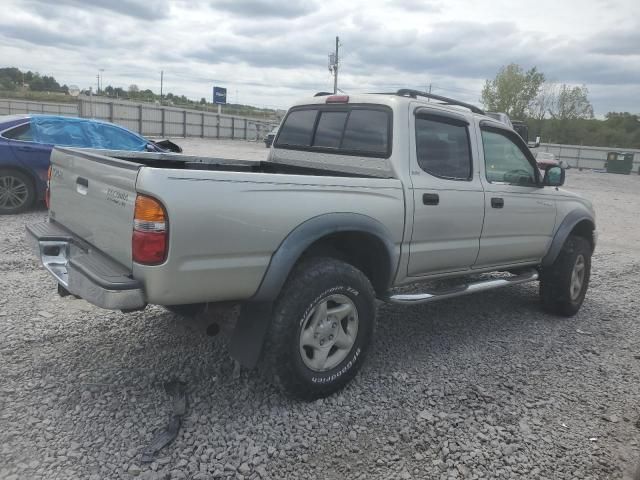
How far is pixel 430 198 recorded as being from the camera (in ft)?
12.9

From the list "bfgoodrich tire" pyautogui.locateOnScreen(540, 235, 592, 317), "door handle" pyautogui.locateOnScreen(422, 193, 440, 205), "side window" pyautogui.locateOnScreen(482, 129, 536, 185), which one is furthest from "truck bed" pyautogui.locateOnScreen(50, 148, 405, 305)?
"bfgoodrich tire" pyautogui.locateOnScreen(540, 235, 592, 317)

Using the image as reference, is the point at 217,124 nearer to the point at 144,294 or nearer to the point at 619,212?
the point at 619,212

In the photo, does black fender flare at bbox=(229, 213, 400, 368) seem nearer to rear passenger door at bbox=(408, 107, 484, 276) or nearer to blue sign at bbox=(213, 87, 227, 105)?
rear passenger door at bbox=(408, 107, 484, 276)

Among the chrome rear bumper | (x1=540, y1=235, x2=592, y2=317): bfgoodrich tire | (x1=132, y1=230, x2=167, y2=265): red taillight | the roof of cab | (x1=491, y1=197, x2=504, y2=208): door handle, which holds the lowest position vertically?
(x1=540, y1=235, x2=592, y2=317): bfgoodrich tire

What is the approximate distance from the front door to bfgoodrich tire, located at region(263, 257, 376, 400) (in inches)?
61.1

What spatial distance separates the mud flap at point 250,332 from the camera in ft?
10.2

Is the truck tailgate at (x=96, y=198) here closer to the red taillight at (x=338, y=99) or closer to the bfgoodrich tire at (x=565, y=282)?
the red taillight at (x=338, y=99)

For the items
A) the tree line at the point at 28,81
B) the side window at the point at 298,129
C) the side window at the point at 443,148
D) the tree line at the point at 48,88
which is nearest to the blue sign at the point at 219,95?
the tree line at the point at 48,88

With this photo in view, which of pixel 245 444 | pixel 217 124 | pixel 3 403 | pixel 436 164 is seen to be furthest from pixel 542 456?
pixel 217 124

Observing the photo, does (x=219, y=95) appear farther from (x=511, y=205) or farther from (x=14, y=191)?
(x=511, y=205)

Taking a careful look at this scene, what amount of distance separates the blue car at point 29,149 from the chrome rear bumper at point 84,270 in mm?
5224

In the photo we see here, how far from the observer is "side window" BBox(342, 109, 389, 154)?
157 inches

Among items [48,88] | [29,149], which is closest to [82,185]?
[29,149]

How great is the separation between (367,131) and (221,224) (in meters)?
1.78
